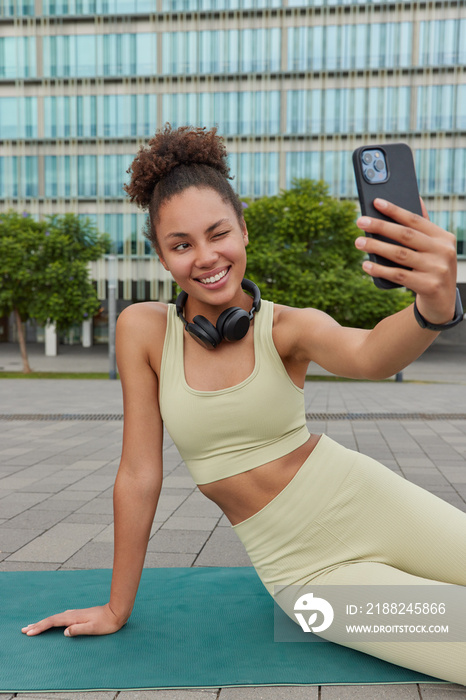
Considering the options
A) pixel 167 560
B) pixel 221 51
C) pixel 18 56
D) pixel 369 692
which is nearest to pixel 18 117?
pixel 18 56

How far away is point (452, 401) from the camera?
46.5ft

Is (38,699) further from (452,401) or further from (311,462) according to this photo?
(452,401)

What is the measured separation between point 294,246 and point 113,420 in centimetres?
1509

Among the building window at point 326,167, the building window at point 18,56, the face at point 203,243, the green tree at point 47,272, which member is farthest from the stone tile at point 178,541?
the building window at point 18,56

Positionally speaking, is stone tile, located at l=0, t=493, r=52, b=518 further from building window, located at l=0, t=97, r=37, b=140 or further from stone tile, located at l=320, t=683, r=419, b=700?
building window, located at l=0, t=97, r=37, b=140

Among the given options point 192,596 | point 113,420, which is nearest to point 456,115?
point 113,420

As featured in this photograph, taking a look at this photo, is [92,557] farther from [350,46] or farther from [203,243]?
[350,46]

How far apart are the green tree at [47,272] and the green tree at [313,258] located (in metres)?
6.33

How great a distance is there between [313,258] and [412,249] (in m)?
23.5

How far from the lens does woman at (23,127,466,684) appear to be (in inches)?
84.7

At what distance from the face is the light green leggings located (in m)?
0.68

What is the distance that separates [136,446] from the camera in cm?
247

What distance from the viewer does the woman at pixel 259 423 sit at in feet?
7.06

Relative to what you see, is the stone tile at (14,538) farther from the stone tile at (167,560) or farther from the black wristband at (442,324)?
the black wristband at (442,324)
